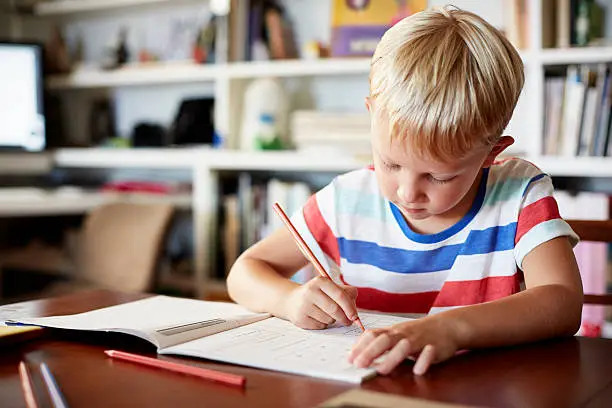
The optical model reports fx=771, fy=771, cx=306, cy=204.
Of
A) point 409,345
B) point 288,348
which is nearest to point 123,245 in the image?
point 288,348

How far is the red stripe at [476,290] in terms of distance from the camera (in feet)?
3.76

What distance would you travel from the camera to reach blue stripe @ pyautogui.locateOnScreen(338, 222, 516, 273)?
1.15m

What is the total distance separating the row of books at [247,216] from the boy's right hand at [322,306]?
70.9 inches

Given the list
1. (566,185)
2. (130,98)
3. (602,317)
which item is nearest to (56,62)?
(130,98)

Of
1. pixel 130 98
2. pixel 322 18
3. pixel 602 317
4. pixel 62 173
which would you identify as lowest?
pixel 602 317

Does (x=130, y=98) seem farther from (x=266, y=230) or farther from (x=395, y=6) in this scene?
(x=395, y=6)

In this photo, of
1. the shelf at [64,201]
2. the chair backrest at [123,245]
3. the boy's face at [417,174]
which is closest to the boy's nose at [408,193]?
the boy's face at [417,174]

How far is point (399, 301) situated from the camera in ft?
3.87

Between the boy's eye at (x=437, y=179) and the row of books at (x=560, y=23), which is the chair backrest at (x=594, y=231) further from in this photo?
the row of books at (x=560, y=23)

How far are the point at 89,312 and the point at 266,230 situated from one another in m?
1.76

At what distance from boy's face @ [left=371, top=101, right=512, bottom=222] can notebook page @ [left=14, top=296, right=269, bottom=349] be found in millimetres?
243

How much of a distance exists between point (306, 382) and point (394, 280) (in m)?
0.48

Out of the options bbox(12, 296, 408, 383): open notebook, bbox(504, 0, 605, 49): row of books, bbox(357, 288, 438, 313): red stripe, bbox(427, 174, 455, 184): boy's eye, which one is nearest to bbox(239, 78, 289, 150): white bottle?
bbox(504, 0, 605, 49): row of books

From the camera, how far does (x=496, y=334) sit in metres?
0.87
